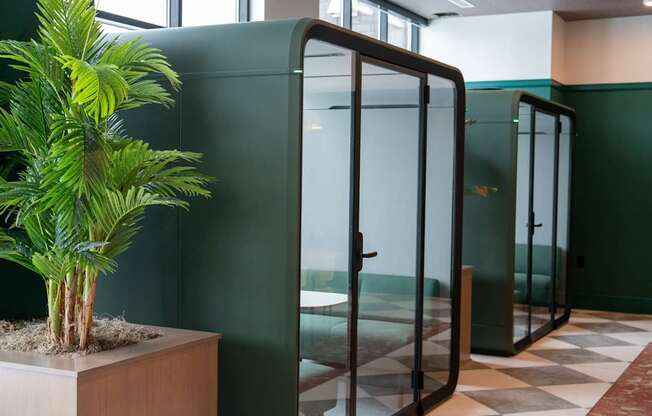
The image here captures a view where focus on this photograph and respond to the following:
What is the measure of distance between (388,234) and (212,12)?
216 cm

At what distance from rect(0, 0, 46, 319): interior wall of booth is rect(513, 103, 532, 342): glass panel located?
3821 mm

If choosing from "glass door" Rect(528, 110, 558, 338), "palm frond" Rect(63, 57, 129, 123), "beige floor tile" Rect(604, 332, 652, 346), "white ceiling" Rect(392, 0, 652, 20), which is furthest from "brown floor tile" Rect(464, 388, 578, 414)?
"white ceiling" Rect(392, 0, 652, 20)

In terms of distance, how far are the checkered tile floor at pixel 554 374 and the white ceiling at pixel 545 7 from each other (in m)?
2.87

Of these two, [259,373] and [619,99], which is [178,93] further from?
[619,99]

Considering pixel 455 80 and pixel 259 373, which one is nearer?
pixel 259 373

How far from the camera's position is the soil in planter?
9.94ft

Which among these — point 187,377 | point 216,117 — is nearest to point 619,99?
point 216,117

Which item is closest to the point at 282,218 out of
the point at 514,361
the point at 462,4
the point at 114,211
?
the point at 114,211

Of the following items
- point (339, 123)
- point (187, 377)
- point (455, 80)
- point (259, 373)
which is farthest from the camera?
point (455, 80)

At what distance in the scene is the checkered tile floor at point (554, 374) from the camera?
5.04 meters

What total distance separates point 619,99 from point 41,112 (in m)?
6.83

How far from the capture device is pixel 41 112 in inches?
121

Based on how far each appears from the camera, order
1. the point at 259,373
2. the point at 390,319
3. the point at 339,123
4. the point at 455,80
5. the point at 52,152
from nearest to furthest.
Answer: the point at 52,152, the point at 259,373, the point at 339,123, the point at 390,319, the point at 455,80

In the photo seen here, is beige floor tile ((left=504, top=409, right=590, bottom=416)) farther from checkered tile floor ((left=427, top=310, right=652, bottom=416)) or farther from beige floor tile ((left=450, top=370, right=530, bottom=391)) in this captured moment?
beige floor tile ((left=450, top=370, right=530, bottom=391))
